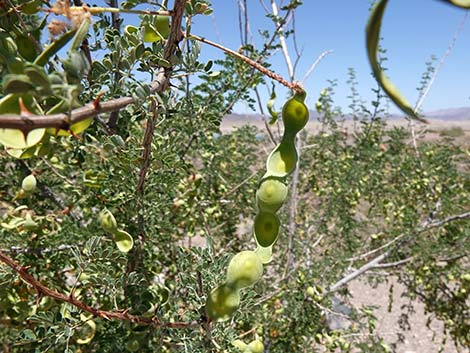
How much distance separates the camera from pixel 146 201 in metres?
1.15

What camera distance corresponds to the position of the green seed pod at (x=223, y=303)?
2.21 feet

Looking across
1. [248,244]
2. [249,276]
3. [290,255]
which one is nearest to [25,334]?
[249,276]

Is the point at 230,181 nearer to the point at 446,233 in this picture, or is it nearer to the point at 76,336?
the point at 446,233

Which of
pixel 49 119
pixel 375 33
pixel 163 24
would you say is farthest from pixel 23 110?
pixel 163 24

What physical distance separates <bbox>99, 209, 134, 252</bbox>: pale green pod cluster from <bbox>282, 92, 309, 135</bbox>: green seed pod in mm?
500

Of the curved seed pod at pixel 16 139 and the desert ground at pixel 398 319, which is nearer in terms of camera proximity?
the curved seed pod at pixel 16 139

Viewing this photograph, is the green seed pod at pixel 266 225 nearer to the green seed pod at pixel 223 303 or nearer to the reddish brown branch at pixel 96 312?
the green seed pod at pixel 223 303

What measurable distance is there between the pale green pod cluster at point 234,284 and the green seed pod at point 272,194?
103 mm

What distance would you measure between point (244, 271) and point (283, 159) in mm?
197

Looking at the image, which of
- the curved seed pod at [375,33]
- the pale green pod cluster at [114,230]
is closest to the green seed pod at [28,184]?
the pale green pod cluster at [114,230]

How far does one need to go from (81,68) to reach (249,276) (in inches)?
17.2

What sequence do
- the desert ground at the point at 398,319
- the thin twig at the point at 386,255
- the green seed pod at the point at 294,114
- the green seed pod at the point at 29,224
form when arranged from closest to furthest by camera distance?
the green seed pod at the point at 294,114
the green seed pod at the point at 29,224
the thin twig at the point at 386,255
the desert ground at the point at 398,319

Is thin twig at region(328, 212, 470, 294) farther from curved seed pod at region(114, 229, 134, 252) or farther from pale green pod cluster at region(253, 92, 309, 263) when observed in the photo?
pale green pod cluster at region(253, 92, 309, 263)

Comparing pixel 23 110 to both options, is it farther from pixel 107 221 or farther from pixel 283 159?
pixel 107 221
